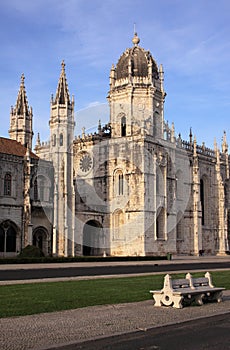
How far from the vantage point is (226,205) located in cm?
7500

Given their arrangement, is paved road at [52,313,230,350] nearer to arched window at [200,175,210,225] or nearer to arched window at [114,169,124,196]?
arched window at [114,169,124,196]

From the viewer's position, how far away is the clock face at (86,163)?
6181 centimetres

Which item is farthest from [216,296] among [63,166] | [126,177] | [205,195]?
[205,195]

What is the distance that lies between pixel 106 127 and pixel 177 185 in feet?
40.4

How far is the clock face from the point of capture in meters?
61.8

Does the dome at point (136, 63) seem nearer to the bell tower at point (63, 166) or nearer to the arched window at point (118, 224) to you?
the bell tower at point (63, 166)

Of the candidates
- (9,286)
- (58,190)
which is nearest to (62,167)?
(58,190)

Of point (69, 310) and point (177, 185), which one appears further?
point (177, 185)

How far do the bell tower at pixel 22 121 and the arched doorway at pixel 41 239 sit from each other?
1103 centimetres

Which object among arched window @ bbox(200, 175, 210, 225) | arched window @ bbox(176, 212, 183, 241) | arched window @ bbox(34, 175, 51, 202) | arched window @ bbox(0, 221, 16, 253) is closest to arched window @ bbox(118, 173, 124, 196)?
arched window @ bbox(176, 212, 183, 241)

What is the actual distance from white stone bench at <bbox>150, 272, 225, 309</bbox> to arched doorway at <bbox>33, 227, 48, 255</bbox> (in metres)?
34.7

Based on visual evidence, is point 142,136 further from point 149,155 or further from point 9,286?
point 9,286

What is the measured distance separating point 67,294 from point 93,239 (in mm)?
40510

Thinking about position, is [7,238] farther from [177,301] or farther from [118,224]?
[177,301]
